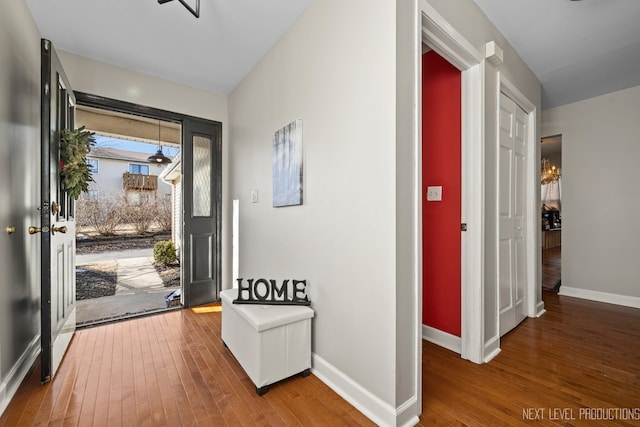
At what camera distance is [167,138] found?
5.47 meters

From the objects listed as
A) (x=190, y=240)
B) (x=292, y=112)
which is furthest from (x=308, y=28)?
(x=190, y=240)

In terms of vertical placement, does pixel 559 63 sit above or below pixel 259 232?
above

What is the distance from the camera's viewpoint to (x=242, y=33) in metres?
2.37

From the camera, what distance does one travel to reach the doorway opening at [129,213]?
444 centimetres

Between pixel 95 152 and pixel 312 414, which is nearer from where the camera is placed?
pixel 312 414

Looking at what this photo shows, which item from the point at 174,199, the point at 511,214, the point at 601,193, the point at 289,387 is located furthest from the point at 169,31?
the point at 174,199

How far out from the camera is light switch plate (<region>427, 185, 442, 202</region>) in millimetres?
2318

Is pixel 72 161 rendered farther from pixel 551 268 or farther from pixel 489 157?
pixel 551 268

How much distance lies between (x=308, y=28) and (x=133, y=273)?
565cm

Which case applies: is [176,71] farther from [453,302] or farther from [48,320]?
[453,302]

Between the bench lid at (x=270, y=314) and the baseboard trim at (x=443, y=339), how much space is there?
46.9 inches

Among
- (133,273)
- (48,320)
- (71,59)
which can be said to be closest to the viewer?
(48,320)

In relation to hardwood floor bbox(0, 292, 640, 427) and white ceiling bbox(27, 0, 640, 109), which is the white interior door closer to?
hardwood floor bbox(0, 292, 640, 427)

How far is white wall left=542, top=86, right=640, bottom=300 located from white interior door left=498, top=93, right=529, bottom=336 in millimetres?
1613
